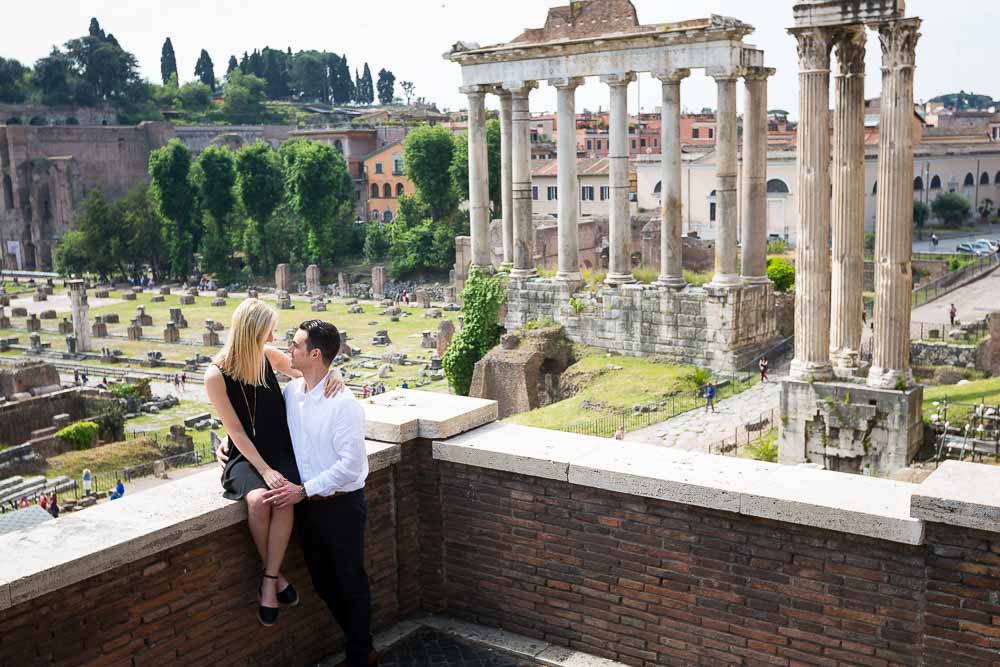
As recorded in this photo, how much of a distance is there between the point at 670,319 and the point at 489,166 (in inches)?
1169

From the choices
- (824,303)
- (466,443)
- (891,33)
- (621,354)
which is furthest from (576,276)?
(466,443)

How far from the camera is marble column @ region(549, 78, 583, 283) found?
77.3 feet

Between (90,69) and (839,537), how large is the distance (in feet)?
322

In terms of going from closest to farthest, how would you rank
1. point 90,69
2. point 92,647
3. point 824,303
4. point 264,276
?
1. point 92,647
2. point 824,303
3. point 264,276
4. point 90,69

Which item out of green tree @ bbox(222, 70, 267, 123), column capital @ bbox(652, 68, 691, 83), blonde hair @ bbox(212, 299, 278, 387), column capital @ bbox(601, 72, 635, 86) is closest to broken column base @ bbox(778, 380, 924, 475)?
column capital @ bbox(652, 68, 691, 83)

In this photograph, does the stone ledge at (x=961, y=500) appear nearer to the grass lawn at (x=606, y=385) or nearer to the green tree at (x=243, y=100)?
the grass lawn at (x=606, y=385)

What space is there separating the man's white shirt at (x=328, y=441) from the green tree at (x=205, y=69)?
11303cm

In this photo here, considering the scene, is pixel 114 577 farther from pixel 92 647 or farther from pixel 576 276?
pixel 576 276

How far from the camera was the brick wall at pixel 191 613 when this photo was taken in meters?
4.18

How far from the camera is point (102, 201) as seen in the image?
203 feet

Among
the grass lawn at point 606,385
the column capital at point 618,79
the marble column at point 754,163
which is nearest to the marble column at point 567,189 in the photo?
the column capital at point 618,79

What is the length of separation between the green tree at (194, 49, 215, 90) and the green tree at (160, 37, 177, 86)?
3971mm

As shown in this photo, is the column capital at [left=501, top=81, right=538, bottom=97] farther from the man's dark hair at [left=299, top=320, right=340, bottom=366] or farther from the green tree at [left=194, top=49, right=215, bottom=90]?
the green tree at [left=194, top=49, right=215, bottom=90]

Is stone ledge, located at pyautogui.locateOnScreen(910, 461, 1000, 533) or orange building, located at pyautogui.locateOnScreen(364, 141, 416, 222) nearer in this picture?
stone ledge, located at pyautogui.locateOnScreen(910, 461, 1000, 533)
